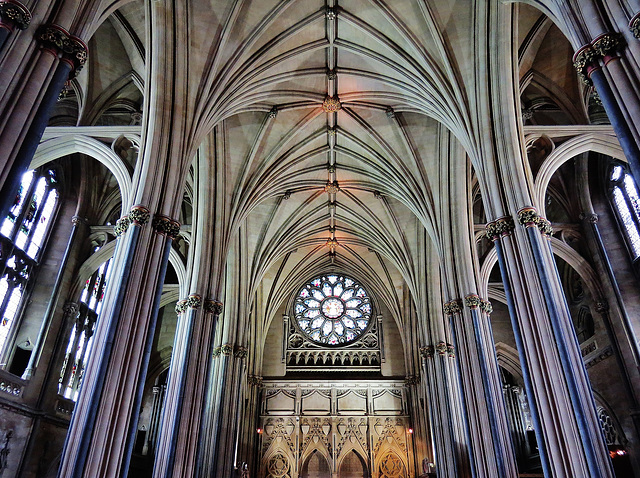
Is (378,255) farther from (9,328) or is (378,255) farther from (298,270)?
(9,328)

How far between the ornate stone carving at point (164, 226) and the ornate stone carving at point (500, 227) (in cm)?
722

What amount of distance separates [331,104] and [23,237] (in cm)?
1116

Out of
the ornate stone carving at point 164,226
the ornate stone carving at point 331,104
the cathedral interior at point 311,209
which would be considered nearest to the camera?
the cathedral interior at point 311,209

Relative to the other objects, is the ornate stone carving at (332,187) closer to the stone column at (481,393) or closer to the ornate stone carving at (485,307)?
the stone column at (481,393)

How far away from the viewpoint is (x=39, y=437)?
1391 centimetres

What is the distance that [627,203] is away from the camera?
14867 millimetres

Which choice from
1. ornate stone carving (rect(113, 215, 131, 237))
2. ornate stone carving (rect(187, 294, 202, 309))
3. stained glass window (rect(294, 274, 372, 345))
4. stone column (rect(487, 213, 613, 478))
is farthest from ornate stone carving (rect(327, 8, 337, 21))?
stained glass window (rect(294, 274, 372, 345))

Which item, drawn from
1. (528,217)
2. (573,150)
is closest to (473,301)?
(528,217)

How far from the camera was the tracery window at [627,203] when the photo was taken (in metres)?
14.6

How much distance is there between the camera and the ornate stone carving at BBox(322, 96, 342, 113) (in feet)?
55.4

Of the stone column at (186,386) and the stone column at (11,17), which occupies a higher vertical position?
the stone column at (11,17)

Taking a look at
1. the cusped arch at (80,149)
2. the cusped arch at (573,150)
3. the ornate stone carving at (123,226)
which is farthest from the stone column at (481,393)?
the cusped arch at (80,149)

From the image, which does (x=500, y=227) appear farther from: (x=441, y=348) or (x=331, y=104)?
(x=441, y=348)

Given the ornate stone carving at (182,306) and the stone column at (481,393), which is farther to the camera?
the ornate stone carving at (182,306)
